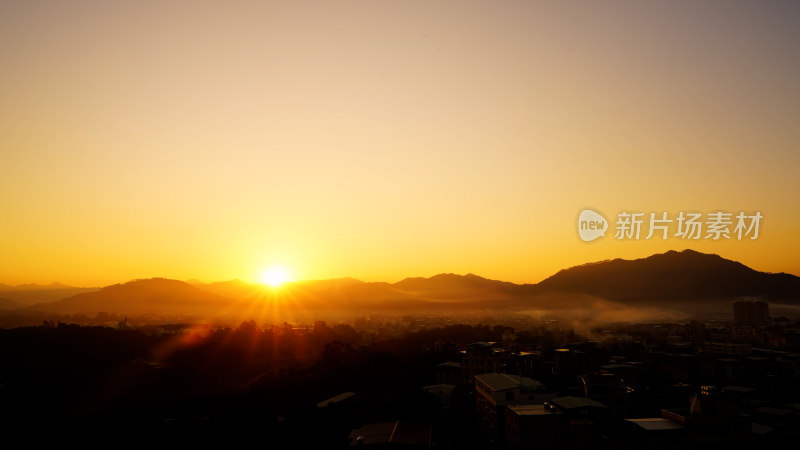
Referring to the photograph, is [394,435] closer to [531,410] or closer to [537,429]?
[537,429]

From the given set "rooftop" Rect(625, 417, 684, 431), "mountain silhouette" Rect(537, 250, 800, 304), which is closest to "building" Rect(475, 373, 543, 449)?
"rooftop" Rect(625, 417, 684, 431)

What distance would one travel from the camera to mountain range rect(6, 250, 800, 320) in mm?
138750

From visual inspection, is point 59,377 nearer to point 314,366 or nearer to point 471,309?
point 314,366

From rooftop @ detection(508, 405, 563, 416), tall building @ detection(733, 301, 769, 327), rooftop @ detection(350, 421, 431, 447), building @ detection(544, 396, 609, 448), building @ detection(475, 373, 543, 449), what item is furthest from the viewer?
tall building @ detection(733, 301, 769, 327)

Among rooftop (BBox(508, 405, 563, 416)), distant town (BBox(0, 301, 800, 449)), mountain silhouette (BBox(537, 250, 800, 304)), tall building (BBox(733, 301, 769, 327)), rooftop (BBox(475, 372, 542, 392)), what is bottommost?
distant town (BBox(0, 301, 800, 449))

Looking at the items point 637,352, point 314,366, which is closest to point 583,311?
point 637,352

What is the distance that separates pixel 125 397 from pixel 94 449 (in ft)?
57.4

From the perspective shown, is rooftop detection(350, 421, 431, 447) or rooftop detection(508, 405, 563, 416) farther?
rooftop detection(508, 405, 563, 416)

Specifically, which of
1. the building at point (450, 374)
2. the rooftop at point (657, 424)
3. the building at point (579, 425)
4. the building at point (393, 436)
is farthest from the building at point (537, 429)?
the building at point (450, 374)

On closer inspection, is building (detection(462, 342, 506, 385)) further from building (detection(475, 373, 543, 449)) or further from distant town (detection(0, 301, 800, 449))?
building (detection(475, 373, 543, 449))

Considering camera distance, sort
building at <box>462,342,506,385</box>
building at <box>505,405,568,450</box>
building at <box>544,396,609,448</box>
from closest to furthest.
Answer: building at <box>505,405,568,450</box>, building at <box>544,396,609,448</box>, building at <box>462,342,506,385</box>

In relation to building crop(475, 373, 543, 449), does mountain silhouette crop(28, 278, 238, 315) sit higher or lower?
higher

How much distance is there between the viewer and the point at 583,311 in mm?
131000

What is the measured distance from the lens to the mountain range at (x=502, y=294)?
5463 inches
